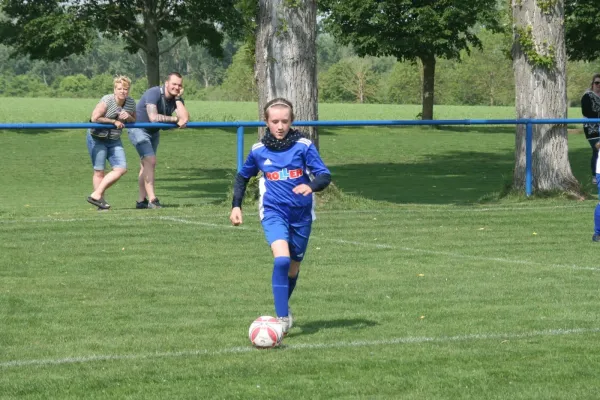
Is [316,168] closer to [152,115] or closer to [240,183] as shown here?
[240,183]

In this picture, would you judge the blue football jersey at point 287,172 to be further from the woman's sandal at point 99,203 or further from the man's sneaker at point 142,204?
the man's sneaker at point 142,204

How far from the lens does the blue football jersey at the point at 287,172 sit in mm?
8383

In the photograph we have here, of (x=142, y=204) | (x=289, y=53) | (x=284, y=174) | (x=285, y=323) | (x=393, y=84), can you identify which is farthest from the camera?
(x=393, y=84)

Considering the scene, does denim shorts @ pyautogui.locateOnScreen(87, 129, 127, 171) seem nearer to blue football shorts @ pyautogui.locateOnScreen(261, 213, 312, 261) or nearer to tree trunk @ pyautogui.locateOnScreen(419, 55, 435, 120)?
blue football shorts @ pyautogui.locateOnScreen(261, 213, 312, 261)

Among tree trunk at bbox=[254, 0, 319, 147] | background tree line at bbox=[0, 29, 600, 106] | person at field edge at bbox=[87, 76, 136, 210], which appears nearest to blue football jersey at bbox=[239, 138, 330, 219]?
person at field edge at bbox=[87, 76, 136, 210]

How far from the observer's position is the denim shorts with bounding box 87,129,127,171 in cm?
1650

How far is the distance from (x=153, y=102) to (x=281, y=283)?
8.66m

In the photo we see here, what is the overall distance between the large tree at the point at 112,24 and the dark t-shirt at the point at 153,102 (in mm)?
31641

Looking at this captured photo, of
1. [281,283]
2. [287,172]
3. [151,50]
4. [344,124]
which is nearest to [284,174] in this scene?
[287,172]

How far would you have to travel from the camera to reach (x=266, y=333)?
7.77 m

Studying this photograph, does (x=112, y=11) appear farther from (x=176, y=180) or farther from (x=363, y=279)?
(x=363, y=279)

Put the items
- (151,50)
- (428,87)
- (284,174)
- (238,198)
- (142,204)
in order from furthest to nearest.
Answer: (428,87) → (151,50) → (142,204) → (238,198) → (284,174)

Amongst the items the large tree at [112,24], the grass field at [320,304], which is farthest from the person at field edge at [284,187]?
the large tree at [112,24]

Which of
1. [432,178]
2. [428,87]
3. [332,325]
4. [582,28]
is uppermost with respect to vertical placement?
[582,28]
